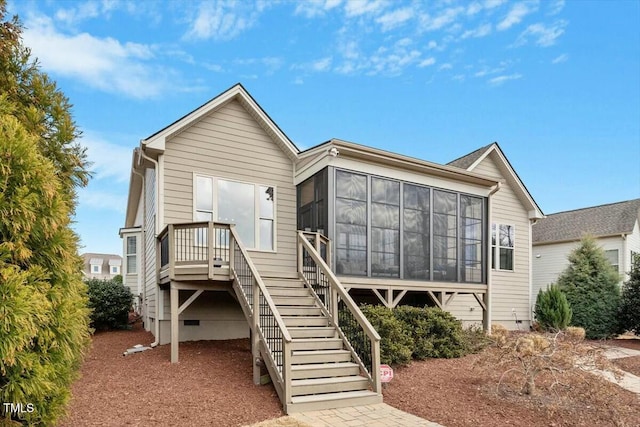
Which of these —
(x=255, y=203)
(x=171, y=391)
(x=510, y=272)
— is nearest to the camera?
(x=171, y=391)

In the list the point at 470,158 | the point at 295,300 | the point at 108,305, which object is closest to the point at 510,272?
the point at 470,158

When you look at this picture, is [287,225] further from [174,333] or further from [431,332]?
[431,332]

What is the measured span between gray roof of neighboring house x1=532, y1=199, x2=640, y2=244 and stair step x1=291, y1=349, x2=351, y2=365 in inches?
636

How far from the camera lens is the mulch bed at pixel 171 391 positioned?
207 inches

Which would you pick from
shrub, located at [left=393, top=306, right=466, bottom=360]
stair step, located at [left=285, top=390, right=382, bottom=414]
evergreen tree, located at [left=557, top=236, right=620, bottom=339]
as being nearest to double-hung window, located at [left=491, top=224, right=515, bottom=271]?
evergreen tree, located at [left=557, top=236, right=620, bottom=339]

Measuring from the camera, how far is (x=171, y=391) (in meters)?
6.21

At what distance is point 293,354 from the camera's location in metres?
6.59

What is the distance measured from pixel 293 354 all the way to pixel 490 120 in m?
16.0

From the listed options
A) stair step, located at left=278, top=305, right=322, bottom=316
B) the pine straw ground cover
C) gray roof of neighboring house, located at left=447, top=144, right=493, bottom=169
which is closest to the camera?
the pine straw ground cover

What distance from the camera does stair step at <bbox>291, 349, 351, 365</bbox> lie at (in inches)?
258

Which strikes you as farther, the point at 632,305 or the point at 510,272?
the point at 510,272

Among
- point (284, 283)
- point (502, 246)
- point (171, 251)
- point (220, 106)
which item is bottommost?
point (284, 283)

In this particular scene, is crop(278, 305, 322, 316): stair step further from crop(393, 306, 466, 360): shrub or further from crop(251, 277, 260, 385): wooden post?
crop(393, 306, 466, 360): shrub

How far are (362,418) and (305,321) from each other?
2.28m
